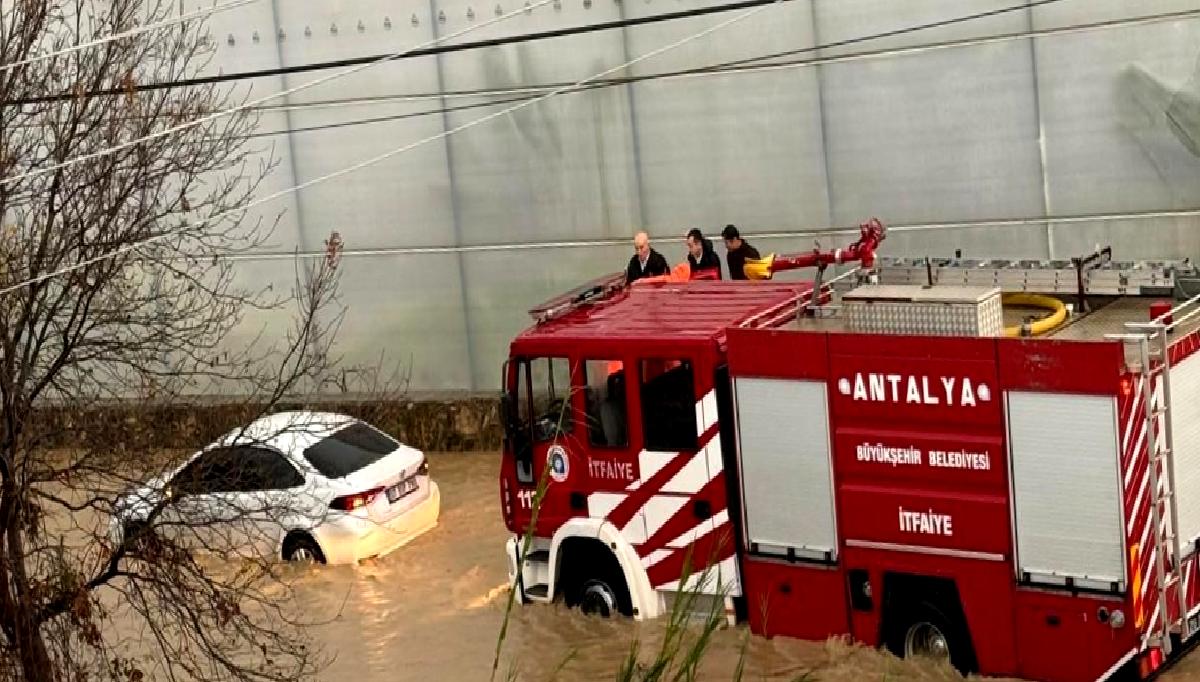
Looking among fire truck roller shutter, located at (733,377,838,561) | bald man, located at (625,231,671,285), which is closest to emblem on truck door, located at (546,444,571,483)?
fire truck roller shutter, located at (733,377,838,561)

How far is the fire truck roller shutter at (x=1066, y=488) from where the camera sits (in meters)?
11.4

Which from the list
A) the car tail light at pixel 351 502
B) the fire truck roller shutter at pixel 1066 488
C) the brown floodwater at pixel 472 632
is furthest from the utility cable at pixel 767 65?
the fire truck roller shutter at pixel 1066 488

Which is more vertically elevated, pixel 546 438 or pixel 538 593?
pixel 546 438

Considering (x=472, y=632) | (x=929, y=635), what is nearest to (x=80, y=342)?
(x=472, y=632)

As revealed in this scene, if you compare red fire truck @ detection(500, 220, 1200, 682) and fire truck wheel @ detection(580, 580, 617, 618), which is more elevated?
red fire truck @ detection(500, 220, 1200, 682)

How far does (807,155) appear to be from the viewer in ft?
64.8

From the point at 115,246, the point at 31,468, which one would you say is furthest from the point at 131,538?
the point at 115,246

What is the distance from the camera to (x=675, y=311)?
14148mm

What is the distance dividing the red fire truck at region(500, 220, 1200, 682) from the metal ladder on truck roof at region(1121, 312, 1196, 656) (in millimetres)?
13

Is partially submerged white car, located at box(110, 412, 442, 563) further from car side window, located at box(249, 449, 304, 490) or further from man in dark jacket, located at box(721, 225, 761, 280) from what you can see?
man in dark jacket, located at box(721, 225, 761, 280)

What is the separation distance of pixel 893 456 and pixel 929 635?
1.16 m

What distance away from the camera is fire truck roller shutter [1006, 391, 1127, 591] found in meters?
11.4

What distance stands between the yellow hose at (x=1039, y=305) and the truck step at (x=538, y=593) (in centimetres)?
380

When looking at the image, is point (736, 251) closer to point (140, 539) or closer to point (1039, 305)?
point (1039, 305)
